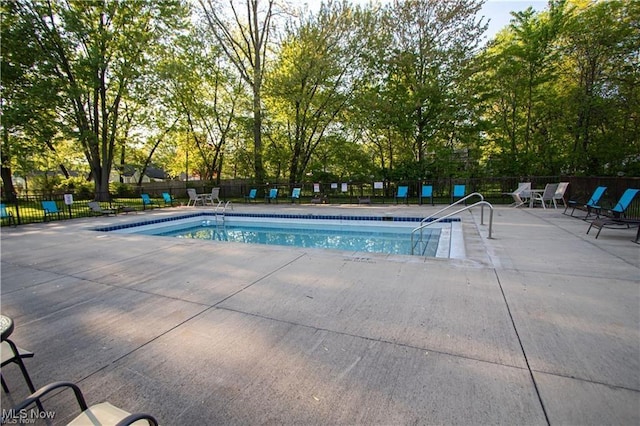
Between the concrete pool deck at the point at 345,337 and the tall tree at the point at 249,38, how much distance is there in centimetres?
1412

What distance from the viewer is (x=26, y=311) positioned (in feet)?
9.45

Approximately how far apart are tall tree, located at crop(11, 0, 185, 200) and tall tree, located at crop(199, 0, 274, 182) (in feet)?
10.3

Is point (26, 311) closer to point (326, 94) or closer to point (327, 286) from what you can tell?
point (327, 286)

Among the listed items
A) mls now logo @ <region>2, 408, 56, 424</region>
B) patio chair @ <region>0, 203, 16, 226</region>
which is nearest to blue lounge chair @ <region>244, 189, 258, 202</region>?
patio chair @ <region>0, 203, 16, 226</region>

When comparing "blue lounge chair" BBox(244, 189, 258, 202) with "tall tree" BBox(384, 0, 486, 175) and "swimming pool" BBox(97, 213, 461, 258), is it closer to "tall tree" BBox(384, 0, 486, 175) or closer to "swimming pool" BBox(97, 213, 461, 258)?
"swimming pool" BBox(97, 213, 461, 258)

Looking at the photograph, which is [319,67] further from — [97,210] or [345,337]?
[345,337]

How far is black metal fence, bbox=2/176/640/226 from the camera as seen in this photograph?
8121 mm

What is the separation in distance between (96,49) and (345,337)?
54.9 feet

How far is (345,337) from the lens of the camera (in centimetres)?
226

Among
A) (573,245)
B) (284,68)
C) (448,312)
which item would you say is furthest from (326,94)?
(448,312)

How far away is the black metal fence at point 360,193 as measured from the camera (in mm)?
8121

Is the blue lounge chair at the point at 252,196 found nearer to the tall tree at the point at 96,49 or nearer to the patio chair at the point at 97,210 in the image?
the patio chair at the point at 97,210

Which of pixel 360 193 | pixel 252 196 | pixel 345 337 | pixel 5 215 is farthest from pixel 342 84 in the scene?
pixel 345 337

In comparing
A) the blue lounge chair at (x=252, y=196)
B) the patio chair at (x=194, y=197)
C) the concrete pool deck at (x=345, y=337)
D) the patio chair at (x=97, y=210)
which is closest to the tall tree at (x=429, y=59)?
the blue lounge chair at (x=252, y=196)
